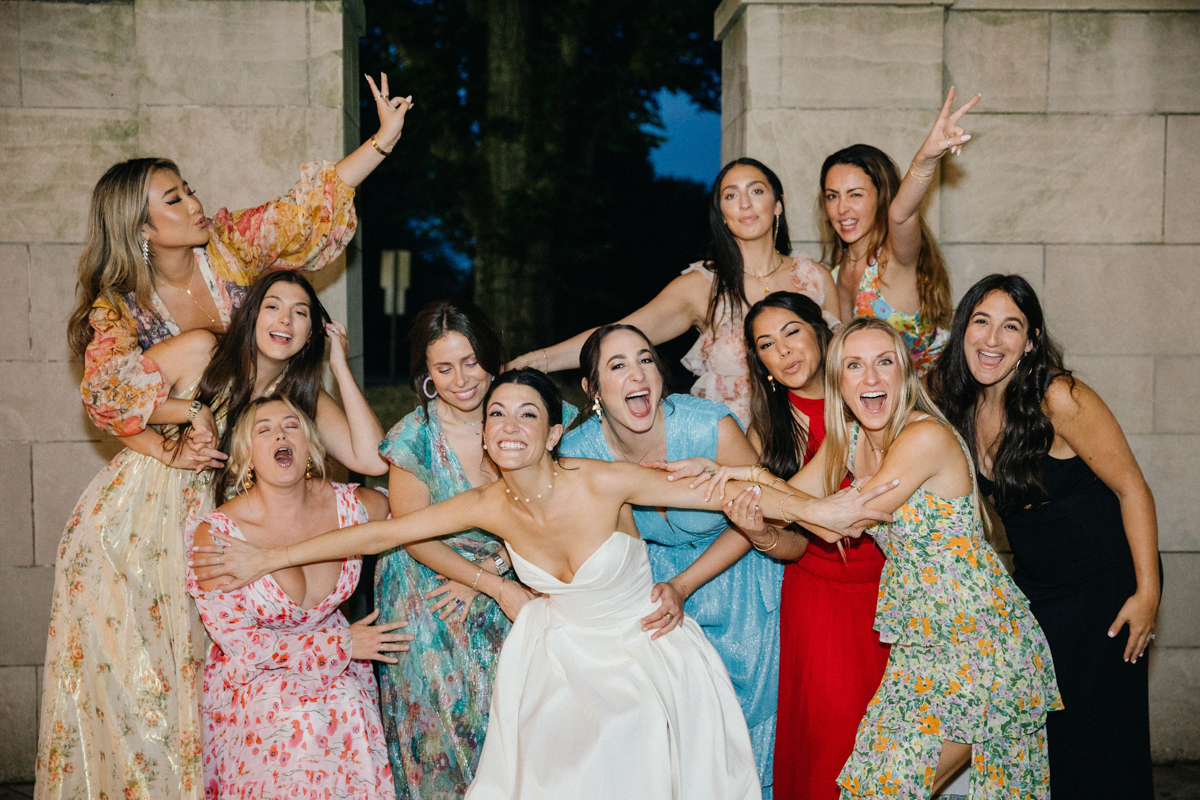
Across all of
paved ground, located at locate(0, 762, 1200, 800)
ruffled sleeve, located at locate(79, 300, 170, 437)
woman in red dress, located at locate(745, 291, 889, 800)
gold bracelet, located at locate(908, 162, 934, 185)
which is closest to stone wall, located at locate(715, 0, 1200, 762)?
paved ground, located at locate(0, 762, 1200, 800)

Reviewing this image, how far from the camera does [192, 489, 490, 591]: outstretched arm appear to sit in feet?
10.3

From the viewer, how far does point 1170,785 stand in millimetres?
4293

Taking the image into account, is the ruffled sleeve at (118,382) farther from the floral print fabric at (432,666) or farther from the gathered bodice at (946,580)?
the gathered bodice at (946,580)

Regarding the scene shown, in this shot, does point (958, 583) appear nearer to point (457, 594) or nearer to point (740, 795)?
point (740, 795)

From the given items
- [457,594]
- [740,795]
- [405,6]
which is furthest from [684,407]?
[405,6]

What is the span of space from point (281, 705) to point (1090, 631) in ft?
9.13

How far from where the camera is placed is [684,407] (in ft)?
11.3

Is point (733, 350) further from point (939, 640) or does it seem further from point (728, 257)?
point (939, 640)

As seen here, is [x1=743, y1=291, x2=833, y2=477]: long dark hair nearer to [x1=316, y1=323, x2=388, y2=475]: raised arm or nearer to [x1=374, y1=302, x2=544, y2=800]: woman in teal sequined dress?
[x1=374, y1=302, x2=544, y2=800]: woman in teal sequined dress

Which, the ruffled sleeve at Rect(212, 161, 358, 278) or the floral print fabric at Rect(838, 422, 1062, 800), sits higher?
the ruffled sleeve at Rect(212, 161, 358, 278)

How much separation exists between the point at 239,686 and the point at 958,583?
240 cm

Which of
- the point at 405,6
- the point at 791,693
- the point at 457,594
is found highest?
the point at 405,6

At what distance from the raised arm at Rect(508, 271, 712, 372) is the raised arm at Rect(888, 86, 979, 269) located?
2.60 feet

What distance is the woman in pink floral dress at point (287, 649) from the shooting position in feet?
10.1
